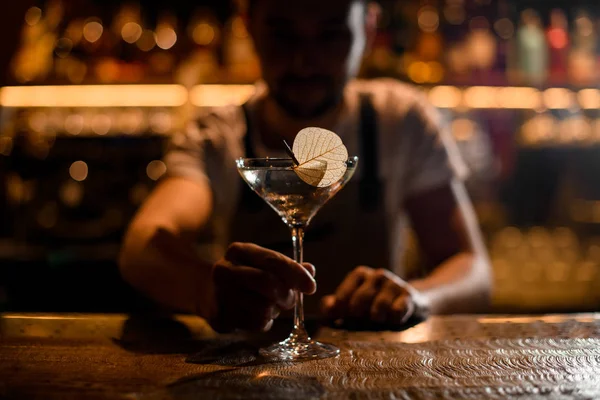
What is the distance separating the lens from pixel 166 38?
10.6ft

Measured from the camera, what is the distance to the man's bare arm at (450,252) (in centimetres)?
151

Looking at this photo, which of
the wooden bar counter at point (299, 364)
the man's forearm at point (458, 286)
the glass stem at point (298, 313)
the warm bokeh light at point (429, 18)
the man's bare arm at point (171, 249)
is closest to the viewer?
the wooden bar counter at point (299, 364)

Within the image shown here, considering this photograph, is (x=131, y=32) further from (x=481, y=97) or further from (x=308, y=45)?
(x=308, y=45)

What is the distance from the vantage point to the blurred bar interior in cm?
293

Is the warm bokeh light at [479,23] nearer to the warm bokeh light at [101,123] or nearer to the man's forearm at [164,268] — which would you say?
the warm bokeh light at [101,123]

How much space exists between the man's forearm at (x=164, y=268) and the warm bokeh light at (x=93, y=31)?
6.43 ft

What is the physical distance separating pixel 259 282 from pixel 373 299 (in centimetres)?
28

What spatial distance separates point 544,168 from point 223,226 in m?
2.14

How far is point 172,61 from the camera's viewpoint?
3.14 meters

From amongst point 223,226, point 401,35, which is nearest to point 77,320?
point 223,226

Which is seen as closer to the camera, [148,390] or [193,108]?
[148,390]

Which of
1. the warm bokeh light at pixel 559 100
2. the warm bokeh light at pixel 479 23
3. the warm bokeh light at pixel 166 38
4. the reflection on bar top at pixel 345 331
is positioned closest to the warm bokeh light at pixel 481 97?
the warm bokeh light at pixel 559 100

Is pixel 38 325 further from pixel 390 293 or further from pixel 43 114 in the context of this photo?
pixel 43 114

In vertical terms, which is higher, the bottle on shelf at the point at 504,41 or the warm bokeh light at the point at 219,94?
the bottle on shelf at the point at 504,41
